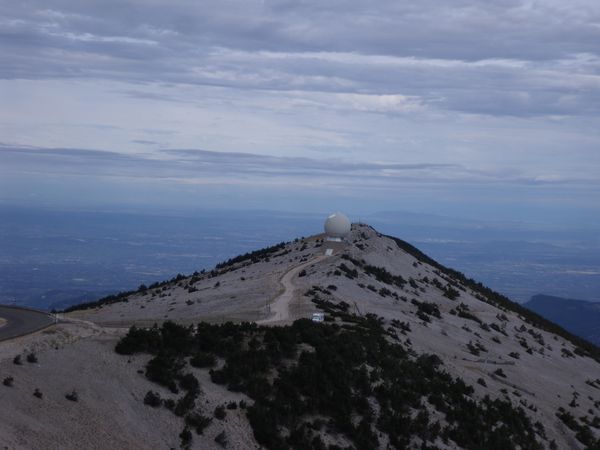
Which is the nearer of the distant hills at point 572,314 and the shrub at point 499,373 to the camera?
the shrub at point 499,373

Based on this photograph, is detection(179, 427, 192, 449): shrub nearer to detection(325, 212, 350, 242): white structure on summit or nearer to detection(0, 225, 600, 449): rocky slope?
detection(0, 225, 600, 449): rocky slope

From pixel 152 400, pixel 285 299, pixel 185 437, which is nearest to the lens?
pixel 185 437

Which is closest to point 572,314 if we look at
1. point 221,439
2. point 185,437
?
point 221,439

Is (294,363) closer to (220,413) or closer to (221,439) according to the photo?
(220,413)

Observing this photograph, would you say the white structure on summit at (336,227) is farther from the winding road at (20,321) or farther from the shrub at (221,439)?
the shrub at (221,439)

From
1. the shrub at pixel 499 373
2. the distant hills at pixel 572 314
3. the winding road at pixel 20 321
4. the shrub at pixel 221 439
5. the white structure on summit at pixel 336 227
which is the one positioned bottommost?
the distant hills at pixel 572 314

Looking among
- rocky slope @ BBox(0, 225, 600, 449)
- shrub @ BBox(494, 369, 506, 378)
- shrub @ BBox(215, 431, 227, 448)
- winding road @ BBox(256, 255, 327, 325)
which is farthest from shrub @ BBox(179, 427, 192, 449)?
shrub @ BBox(494, 369, 506, 378)

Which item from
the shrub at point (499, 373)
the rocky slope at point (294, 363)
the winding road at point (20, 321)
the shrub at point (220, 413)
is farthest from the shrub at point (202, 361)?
the shrub at point (499, 373)
